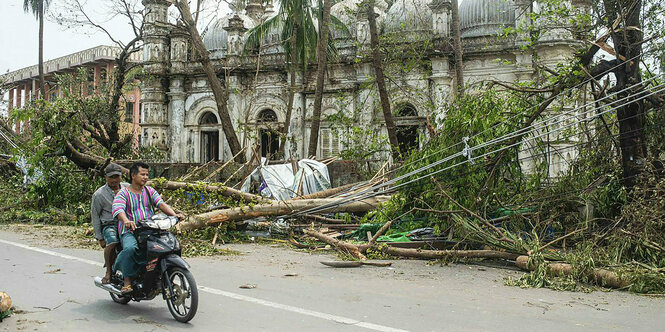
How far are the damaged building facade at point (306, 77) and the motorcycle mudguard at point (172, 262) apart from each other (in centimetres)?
1716

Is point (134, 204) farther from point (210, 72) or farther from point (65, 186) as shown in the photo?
point (210, 72)

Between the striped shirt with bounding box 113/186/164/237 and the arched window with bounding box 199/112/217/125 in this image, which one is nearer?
the striped shirt with bounding box 113/186/164/237

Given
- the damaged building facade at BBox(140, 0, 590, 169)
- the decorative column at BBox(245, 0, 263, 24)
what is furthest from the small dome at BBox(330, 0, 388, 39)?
the decorative column at BBox(245, 0, 263, 24)

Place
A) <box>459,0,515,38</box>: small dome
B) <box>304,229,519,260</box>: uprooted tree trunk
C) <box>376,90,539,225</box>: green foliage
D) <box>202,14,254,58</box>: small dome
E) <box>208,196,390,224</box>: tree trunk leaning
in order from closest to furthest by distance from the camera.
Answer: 1. <box>304,229,519,260</box>: uprooted tree trunk
2. <box>376,90,539,225</box>: green foliage
3. <box>208,196,390,224</box>: tree trunk leaning
4. <box>459,0,515,38</box>: small dome
5. <box>202,14,254,58</box>: small dome

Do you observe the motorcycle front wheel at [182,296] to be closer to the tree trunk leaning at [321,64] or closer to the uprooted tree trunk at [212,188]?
the uprooted tree trunk at [212,188]

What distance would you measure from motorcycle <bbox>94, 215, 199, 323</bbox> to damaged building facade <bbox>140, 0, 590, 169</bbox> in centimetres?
1695

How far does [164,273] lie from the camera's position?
5.79 metres

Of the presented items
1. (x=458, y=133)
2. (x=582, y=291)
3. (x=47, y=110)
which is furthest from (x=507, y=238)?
(x=47, y=110)

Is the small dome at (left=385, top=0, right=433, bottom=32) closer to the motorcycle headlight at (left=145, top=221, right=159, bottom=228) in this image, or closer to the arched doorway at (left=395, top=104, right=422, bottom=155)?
the arched doorway at (left=395, top=104, right=422, bottom=155)

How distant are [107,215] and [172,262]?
1.73 m

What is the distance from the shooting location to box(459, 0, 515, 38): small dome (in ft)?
81.9

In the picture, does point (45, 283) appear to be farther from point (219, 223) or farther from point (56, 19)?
point (56, 19)

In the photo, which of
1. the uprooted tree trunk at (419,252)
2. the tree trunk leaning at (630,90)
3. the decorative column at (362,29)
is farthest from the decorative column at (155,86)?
the tree trunk leaning at (630,90)

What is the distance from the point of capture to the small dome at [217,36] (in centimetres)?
3139
